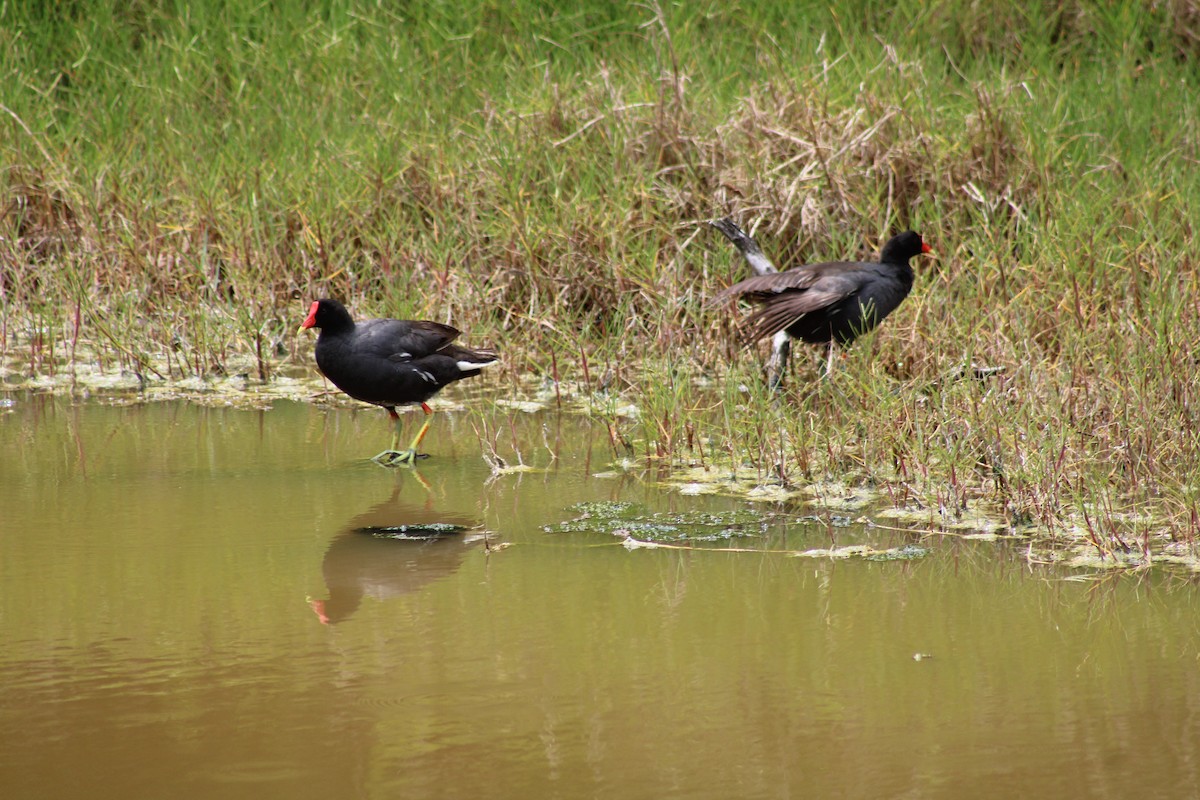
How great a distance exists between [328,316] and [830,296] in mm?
2034

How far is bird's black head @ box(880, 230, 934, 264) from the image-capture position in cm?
646

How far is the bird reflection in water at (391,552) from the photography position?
4082mm

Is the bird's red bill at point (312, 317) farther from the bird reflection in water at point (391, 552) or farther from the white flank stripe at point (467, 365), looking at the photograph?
the bird reflection in water at point (391, 552)

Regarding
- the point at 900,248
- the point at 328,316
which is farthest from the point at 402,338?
the point at 900,248

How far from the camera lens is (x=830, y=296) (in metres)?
6.12

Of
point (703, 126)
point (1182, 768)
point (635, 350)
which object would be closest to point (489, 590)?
point (1182, 768)

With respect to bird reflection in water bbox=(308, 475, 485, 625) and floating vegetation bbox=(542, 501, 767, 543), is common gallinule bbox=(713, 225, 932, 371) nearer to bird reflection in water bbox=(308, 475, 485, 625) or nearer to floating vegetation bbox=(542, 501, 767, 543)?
floating vegetation bbox=(542, 501, 767, 543)

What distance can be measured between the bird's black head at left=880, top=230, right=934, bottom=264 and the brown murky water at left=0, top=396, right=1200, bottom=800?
1970 mm

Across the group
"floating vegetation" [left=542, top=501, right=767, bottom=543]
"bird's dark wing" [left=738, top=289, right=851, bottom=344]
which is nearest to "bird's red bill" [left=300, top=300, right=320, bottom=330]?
"floating vegetation" [left=542, top=501, right=767, bottom=543]

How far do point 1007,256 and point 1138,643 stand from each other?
133 inches

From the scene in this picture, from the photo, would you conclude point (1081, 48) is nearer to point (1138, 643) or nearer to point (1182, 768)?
point (1138, 643)

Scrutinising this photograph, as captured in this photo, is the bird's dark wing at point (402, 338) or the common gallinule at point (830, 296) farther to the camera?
the common gallinule at point (830, 296)

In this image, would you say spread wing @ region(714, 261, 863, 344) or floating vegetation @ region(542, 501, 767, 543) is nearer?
floating vegetation @ region(542, 501, 767, 543)

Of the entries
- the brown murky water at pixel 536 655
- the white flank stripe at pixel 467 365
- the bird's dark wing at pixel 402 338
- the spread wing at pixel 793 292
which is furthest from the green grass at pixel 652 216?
the brown murky water at pixel 536 655
